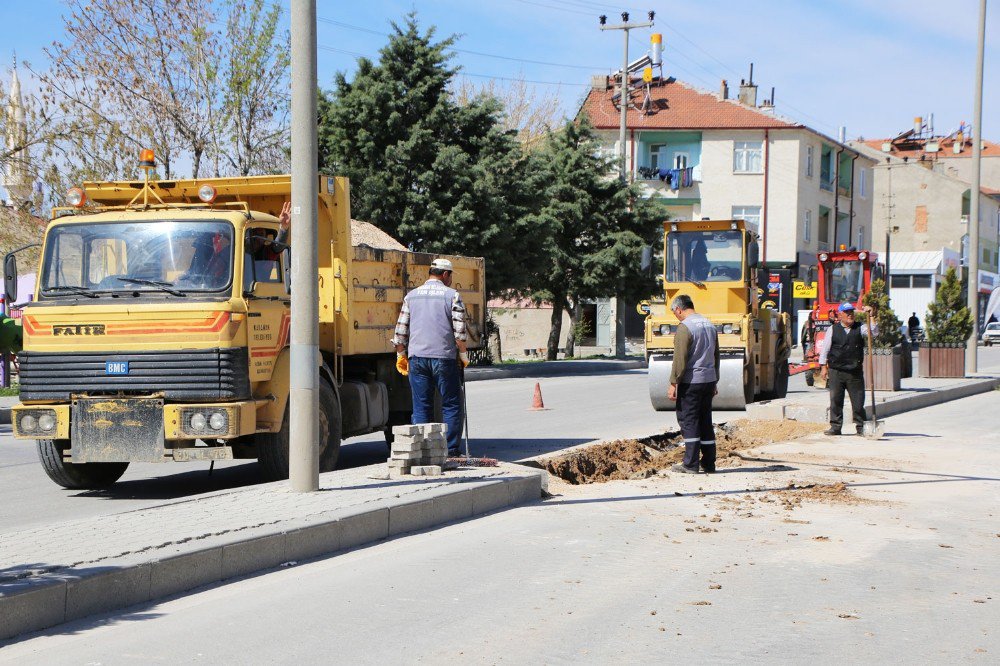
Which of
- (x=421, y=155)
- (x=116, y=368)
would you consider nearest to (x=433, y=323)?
(x=116, y=368)

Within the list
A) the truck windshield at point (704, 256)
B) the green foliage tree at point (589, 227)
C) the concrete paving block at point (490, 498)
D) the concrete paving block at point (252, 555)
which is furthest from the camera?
the green foliage tree at point (589, 227)

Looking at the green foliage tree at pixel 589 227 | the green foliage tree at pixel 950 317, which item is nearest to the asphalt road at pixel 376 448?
the green foliage tree at pixel 950 317

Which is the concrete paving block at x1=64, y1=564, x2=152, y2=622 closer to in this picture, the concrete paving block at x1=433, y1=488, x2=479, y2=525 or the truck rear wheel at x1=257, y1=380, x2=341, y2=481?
the concrete paving block at x1=433, y1=488, x2=479, y2=525

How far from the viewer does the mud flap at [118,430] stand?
368 inches

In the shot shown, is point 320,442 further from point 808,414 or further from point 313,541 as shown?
point 808,414

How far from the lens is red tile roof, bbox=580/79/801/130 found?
55.8m

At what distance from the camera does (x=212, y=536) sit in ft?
22.7

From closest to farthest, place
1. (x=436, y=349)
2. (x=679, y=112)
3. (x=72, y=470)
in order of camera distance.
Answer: (x=72, y=470) → (x=436, y=349) → (x=679, y=112)

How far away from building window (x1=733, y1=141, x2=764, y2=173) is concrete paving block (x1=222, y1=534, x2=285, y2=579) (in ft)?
168

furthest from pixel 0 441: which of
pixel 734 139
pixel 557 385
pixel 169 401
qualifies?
pixel 734 139

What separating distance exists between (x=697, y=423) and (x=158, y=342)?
5.25 meters

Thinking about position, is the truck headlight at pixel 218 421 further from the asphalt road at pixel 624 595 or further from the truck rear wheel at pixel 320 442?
the asphalt road at pixel 624 595

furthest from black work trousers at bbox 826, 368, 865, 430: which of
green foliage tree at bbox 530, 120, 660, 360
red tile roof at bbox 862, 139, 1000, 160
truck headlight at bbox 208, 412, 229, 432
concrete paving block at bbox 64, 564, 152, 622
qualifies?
red tile roof at bbox 862, 139, 1000, 160

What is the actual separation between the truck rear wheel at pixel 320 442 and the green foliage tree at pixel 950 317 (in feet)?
70.1
